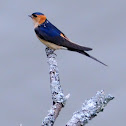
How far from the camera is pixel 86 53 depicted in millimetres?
1884

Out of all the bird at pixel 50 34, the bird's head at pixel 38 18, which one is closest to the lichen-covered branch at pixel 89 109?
the bird at pixel 50 34

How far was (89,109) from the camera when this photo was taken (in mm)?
1221

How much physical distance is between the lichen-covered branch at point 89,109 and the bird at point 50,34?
2.28 feet

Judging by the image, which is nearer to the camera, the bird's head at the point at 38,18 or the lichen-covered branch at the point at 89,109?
the lichen-covered branch at the point at 89,109

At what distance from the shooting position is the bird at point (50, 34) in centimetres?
201

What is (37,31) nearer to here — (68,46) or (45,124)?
(68,46)

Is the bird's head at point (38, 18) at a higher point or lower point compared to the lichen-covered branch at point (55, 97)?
higher

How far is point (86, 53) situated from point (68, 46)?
134 mm

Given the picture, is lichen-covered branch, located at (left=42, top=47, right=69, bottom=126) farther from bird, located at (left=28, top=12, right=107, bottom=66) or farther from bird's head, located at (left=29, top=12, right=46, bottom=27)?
bird's head, located at (left=29, top=12, right=46, bottom=27)

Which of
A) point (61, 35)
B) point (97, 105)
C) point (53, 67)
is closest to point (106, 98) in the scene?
point (97, 105)

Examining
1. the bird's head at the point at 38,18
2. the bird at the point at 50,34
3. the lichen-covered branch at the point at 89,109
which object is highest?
the bird's head at the point at 38,18

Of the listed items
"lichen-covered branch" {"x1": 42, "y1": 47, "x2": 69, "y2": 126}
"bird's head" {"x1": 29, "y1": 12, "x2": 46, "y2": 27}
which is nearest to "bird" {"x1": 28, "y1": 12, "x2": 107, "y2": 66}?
"bird's head" {"x1": 29, "y1": 12, "x2": 46, "y2": 27}

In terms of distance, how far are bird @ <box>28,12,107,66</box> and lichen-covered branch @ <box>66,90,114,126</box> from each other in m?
0.69

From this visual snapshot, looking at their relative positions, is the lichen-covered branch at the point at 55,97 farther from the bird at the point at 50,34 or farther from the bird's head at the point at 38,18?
the bird's head at the point at 38,18
